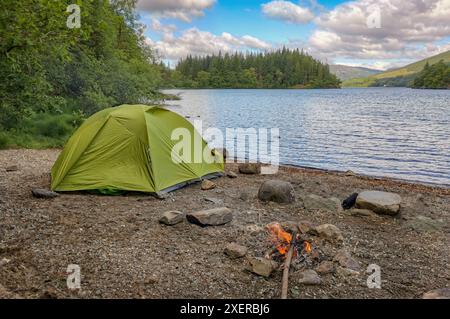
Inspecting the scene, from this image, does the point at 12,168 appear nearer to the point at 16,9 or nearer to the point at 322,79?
the point at 16,9

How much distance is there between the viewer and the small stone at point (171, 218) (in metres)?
7.43

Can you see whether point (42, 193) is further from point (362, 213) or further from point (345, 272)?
point (362, 213)

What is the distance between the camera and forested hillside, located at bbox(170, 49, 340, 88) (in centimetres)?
18388

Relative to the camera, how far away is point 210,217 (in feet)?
24.9

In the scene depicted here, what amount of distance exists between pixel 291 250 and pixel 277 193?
358cm

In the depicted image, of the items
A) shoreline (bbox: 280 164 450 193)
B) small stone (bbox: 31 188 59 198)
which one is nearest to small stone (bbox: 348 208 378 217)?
shoreline (bbox: 280 164 450 193)

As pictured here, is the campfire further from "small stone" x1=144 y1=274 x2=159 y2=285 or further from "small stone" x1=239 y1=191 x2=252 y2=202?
"small stone" x1=239 y1=191 x2=252 y2=202

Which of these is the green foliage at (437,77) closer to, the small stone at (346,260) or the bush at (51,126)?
the bush at (51,126)

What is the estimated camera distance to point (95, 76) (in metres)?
22.9

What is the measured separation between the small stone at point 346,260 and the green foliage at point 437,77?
14950cm

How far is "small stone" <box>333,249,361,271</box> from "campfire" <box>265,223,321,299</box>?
0.32 meters

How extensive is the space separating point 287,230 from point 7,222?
5.39 m

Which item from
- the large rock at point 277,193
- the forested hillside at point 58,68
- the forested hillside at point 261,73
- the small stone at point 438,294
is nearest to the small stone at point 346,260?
the small stone at point 438,294
